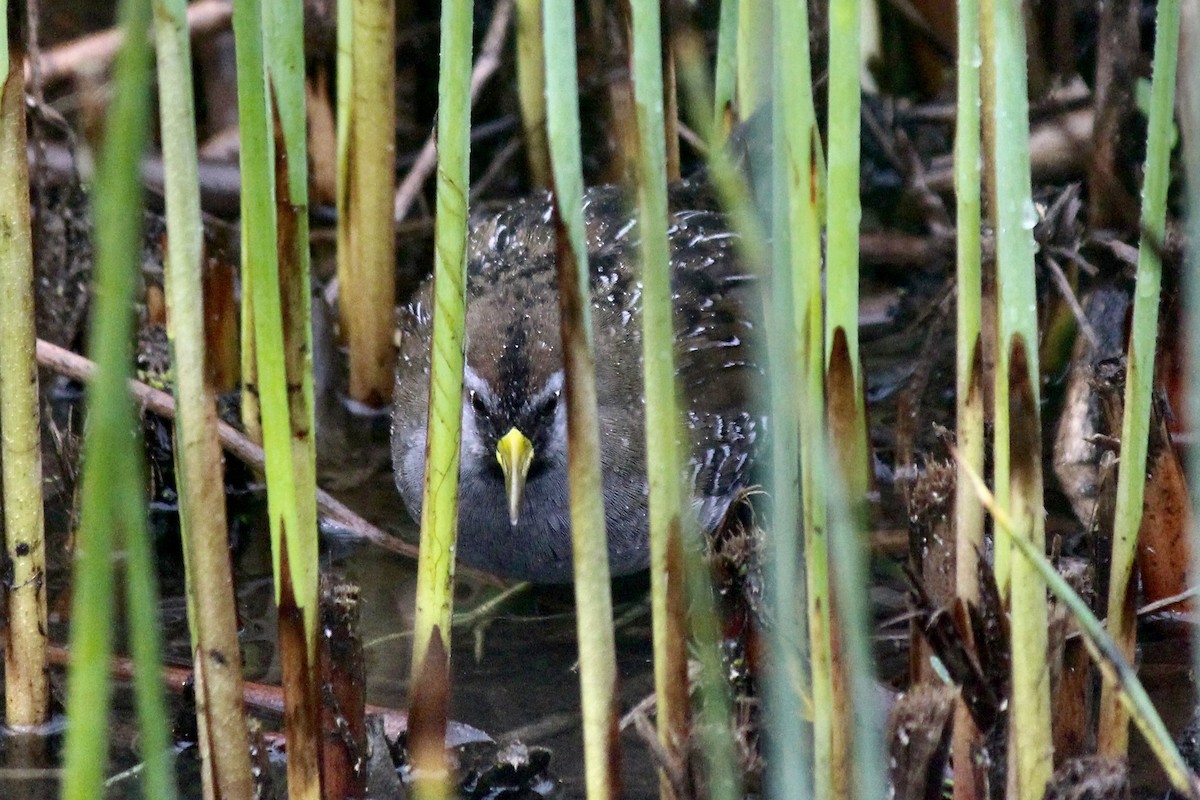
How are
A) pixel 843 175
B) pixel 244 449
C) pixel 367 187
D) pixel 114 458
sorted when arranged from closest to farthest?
pixel 114 458 → pixel 843 175 → pixel 244 449 → pixel 367 187

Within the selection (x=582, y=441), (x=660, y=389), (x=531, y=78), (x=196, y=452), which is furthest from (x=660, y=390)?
(x=531, y=78)

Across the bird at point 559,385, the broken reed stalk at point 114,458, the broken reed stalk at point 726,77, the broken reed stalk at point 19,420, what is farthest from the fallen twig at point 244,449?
Result: the broken reed stalk at point 114,458

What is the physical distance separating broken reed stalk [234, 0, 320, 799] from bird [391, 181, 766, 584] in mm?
971

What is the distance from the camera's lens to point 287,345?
1758 mm

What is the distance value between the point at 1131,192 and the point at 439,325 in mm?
2566

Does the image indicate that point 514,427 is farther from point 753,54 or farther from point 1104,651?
point 1104,651

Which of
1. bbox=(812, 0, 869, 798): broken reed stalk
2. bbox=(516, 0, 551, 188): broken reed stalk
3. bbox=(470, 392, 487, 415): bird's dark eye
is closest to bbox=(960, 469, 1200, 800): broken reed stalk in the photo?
bbox=(812, 0, 869, 798): broken reed stalk

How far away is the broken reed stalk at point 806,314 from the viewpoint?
1.54 m

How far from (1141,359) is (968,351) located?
0.20 m

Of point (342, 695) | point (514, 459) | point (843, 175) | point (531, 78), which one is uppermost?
point (531, 78)

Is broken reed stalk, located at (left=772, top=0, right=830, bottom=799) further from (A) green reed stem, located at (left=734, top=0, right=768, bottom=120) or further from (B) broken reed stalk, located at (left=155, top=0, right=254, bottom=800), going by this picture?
(B) broken reed stalk, located at (left=155, top=0, right=254, bottom=800)

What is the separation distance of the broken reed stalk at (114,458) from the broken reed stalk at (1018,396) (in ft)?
2.91

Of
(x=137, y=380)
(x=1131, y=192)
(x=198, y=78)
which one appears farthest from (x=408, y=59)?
(x=1131, y=192)

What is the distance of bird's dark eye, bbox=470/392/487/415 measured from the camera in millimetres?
2939
